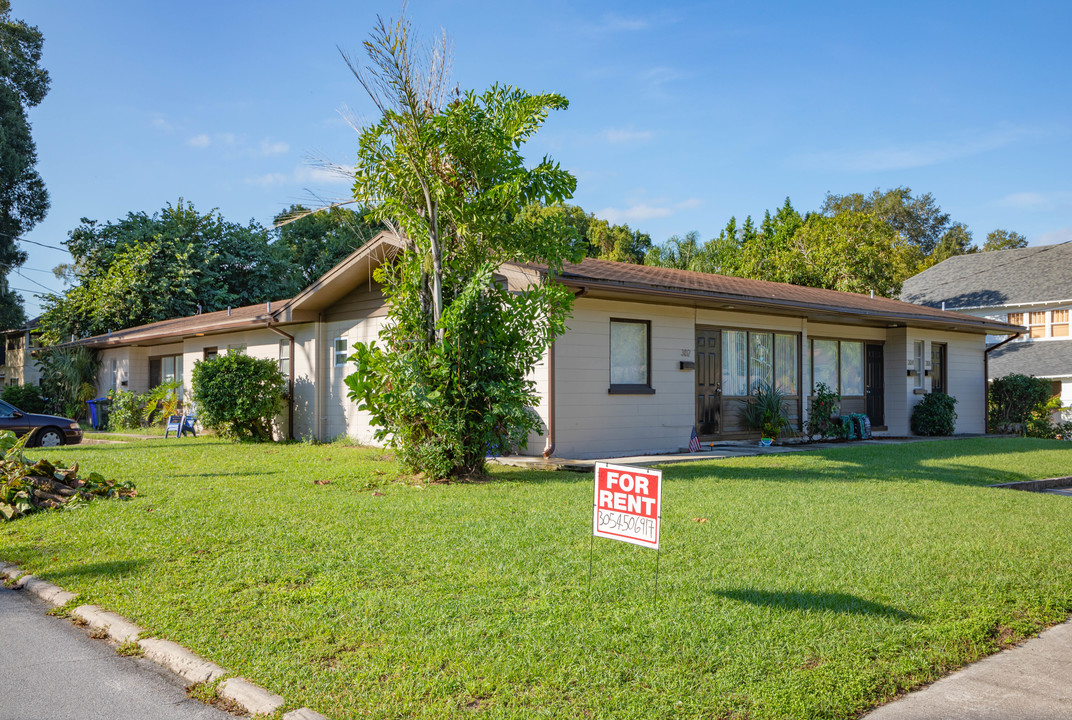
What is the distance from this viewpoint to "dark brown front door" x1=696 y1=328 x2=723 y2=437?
15.5 m

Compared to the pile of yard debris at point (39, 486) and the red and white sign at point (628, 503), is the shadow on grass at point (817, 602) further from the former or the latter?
the pile of yard debris at point (39, 486)

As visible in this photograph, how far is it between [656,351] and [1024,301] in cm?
2244

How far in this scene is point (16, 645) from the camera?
15.0 ft

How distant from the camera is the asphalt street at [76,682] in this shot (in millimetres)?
3660

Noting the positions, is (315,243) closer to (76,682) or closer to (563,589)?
(563,589)

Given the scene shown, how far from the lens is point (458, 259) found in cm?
Answer: 1047

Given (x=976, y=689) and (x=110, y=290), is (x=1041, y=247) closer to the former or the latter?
(x=976, y=689)

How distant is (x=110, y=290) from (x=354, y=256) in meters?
20.1

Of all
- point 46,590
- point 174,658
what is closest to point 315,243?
point 46,590

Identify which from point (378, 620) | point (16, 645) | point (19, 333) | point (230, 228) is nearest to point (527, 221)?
point (378, 620)

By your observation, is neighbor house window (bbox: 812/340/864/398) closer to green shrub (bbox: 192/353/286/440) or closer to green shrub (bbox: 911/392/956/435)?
green shrub (bbox: 911/392/956/435)

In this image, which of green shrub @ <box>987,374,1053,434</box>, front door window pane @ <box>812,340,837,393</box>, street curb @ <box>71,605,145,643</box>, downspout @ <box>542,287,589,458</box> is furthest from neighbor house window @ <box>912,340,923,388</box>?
street curb @ <box>71,605,145,643</box>

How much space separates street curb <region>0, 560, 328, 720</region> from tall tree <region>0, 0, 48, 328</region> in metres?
35.0

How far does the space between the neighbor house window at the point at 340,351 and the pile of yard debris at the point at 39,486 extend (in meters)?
7.31
